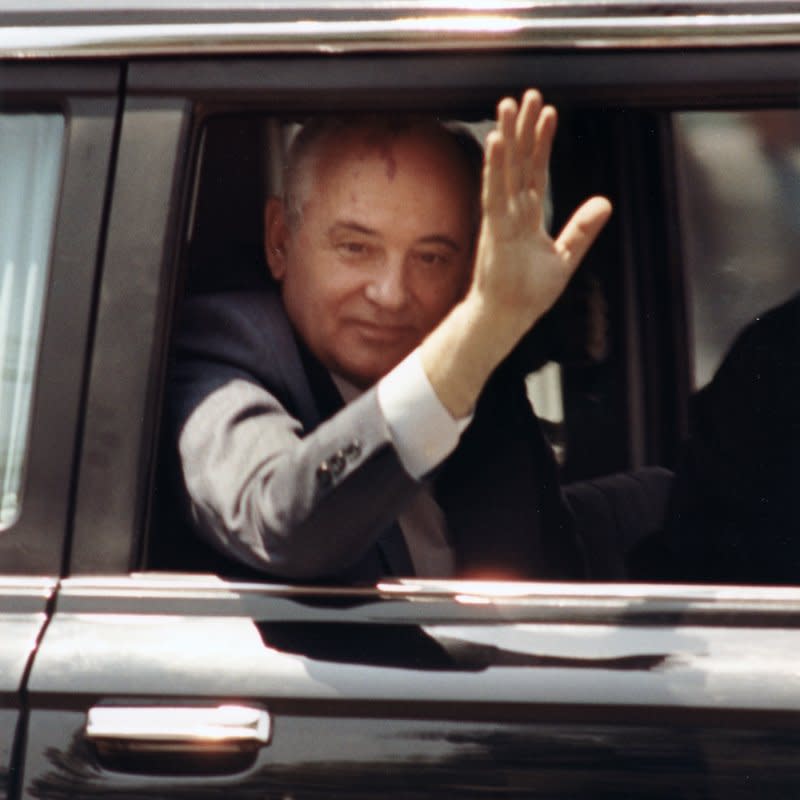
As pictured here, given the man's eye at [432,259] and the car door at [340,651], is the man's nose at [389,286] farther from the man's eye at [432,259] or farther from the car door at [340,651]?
the car door at [340,651]

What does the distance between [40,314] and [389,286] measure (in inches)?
22.4

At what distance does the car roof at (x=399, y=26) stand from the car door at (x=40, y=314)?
0.06 metres

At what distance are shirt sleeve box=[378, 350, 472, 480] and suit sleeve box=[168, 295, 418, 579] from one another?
0.01m

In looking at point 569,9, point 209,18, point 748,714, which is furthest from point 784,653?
point 209,18

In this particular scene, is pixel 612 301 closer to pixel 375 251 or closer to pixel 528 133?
pixel 375 251

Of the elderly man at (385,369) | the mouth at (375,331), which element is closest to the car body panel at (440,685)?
the elderly man at (385,369)

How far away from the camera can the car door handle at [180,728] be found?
191 centimetres

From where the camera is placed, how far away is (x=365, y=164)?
8.04 ft

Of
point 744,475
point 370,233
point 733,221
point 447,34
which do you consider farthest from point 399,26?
point 744,475

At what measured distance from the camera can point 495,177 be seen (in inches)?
73.9

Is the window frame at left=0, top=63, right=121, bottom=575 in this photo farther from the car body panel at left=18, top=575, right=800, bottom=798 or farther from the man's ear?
the man's ear

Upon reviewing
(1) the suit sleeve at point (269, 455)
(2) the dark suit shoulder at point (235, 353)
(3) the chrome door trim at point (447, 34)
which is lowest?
(1) the suit sleeve at point (269, 455)

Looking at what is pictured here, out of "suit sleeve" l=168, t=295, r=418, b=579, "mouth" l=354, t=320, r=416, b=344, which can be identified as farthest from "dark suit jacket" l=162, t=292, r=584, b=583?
"mouth" l=354, t=320, r=416, b=344

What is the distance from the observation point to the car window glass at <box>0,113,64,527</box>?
212 cm
